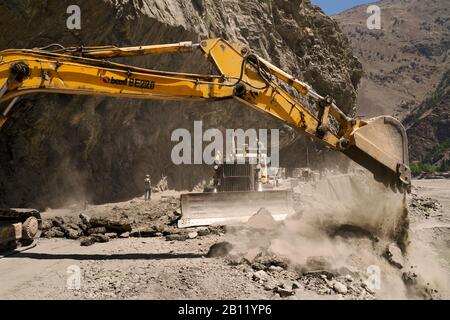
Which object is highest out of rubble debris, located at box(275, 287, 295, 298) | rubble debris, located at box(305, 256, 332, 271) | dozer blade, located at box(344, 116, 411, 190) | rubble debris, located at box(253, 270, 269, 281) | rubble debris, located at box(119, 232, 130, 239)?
dozer blade, located at box(344, 116, 411, 190)

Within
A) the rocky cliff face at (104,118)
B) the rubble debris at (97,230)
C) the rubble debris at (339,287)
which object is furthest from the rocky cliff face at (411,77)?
the rubble debris at (339,287)

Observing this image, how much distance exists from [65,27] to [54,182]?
529 cm

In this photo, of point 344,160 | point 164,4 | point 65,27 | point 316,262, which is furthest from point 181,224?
point 344,160

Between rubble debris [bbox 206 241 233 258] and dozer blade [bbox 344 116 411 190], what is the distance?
9.29 ft

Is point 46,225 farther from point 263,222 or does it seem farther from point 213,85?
point 213,85

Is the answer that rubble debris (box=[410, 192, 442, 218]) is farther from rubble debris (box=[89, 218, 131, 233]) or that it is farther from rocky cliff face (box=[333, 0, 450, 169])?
rocky cliff face (box=[333, 0, 450, 169])

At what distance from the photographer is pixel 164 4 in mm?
19484

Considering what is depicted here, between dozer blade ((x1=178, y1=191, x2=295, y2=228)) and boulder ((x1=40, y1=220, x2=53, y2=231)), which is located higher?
dozer blade ((x1=178, y1=191, x2=295, y2=228))

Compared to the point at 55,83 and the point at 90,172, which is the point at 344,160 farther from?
the point at 55,83

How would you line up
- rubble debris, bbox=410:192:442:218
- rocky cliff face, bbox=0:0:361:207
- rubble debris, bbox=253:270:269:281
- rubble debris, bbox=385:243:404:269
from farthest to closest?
rubble debris, bbox=410:192:442:218 → rocky cliff face, bbox=0:0:361:207 → rubble debris, bbox=385:243:404:269 → rubble debris, bbox=253:270:269:281

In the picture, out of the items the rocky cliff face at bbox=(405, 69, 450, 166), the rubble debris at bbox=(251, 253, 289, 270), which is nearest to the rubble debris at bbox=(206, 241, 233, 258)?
the rubble debris at bbox=(251, 253, 289, 270)

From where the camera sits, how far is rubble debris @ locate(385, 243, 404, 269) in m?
7.93

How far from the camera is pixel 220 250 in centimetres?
815

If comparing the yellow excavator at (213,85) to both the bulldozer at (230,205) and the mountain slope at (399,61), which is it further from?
the mountain slope at (399,61)
